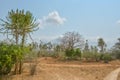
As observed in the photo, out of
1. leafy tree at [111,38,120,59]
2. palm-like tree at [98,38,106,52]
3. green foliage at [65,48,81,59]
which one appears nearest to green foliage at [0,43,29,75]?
green foliage at [65,48,81,59]

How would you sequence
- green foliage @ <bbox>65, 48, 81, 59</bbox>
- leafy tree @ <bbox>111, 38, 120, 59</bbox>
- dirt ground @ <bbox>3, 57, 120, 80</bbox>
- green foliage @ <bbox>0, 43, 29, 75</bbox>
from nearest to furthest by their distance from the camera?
green foliage @ <bbox>0, 43, 29, 75</bbox>, dirt ground @ <bbox>3, 57, 120, 80</bbox>, green foliage @ <bbox>65, 48, 81, 59</bbox>, leafy tree @ <bbox>111, 38, 120, 59</bbox>

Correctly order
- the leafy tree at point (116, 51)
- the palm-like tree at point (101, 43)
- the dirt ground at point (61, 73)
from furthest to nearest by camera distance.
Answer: the palm-like tree at point (101, 43) < the leafy tree at point (116, 51) < the dirt ground at point (61, 73)

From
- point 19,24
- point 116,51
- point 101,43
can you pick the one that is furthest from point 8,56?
point 101,43

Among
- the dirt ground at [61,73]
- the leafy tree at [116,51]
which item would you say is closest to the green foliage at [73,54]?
the leafy tree at [116,51]

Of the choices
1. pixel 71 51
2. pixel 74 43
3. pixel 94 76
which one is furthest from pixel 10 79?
pixel 74 43

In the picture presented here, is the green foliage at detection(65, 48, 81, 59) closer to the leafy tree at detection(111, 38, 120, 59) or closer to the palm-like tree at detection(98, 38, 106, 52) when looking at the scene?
the leafy tree at detection(111, 38, 120, 59)

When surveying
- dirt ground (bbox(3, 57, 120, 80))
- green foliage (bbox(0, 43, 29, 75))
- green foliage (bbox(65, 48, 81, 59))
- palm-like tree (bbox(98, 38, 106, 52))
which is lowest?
dirt ground (bbox(3, 57, 120, 80))

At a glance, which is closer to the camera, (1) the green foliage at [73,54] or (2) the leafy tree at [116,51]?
(1) the green foliage at [73,54]

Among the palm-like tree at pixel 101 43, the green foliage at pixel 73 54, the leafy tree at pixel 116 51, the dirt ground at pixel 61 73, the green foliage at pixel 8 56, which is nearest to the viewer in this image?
the green foliage at pixel 8 56

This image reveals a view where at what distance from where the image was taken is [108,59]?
43344mm

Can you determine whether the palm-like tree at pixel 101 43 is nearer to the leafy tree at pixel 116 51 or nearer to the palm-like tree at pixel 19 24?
the leafy tree at pixel 116 51

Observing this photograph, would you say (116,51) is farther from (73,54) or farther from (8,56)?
(8,56)

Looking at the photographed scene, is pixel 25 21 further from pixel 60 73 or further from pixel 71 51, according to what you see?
pixel 71 51

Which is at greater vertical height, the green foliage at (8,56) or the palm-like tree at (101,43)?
the palm-like tree at (101,43)
